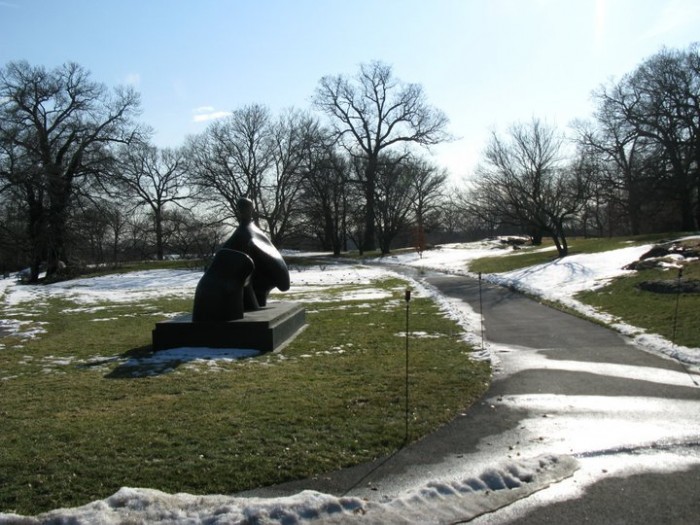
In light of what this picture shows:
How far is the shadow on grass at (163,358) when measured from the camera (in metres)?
9.63

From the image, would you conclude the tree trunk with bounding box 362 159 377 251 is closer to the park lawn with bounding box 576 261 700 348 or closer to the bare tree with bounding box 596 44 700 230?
the bare tree with bounding box 596 44 700 230

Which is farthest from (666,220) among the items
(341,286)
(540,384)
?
(540,384)

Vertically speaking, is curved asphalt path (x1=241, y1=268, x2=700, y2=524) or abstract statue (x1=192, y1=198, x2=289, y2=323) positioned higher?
abstract statue (x1=192, y1=198, x2=289, y2=323)

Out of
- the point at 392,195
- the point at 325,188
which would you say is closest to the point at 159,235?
the point at 325,188

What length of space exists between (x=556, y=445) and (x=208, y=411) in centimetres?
395

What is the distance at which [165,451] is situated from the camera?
19.0 feet

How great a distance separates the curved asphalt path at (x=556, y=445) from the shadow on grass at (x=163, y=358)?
15.7ft

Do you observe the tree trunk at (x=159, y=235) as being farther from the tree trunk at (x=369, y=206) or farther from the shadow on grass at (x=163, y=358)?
the shadow on grass at (x=163, y=358)

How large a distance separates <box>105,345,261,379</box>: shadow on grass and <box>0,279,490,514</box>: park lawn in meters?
0.07

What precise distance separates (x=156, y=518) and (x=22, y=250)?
29011 millimetres

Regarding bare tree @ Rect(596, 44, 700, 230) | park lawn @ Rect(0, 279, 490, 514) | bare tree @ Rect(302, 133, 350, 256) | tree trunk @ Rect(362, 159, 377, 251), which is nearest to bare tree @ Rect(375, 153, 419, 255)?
tree trunk @ Rect(362, 159, 377, 251)

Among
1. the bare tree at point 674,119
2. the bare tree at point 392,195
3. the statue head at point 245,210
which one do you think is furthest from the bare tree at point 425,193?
the statue head at point 245,210

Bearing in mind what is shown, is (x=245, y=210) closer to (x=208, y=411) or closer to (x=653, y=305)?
(x=208, y=411)

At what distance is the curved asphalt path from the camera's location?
4465 mm
